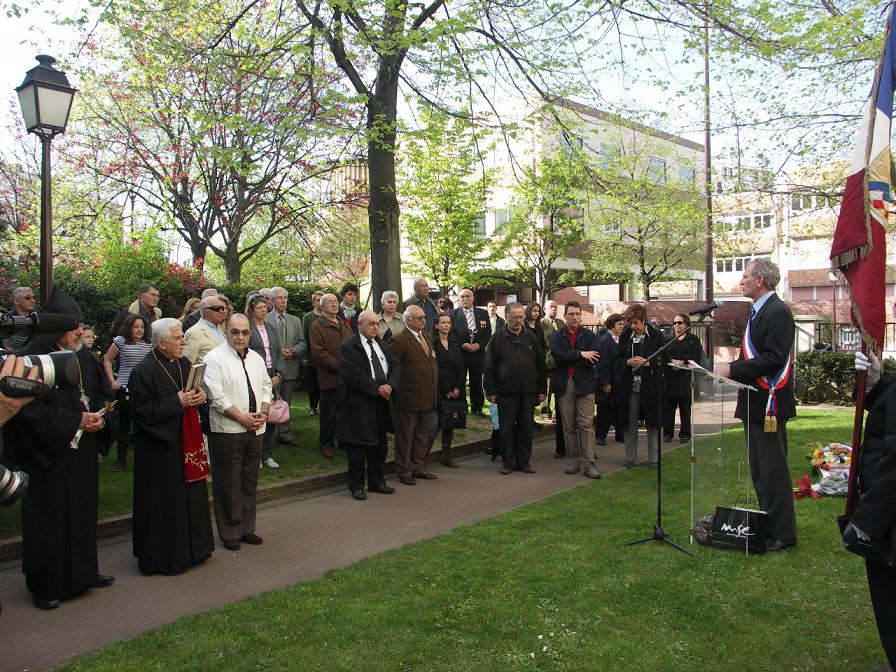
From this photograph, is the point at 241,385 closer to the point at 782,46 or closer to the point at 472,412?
the point at 472,412

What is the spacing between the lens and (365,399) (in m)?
7.96

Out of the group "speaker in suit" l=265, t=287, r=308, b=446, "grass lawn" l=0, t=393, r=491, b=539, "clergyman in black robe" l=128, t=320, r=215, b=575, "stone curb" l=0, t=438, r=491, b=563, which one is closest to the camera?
"clergyman in black robe" l=128, t=320, r=215, b=575

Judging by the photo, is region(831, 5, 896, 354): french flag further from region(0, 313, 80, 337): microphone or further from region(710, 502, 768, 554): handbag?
region(0, 313, 80, 337): microphone

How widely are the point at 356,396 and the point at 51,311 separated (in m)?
3.48

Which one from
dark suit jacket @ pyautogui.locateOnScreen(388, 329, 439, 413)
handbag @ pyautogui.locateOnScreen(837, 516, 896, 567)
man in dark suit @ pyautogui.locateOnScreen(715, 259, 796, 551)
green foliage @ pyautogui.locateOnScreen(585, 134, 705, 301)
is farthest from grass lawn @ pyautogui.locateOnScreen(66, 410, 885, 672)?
green foliage @ pyautogui.locateOnScreen(585, 134, 705, 301)

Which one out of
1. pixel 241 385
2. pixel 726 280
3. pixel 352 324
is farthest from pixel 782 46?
pixel 726 280

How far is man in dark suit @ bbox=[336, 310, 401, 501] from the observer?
25.9 feet

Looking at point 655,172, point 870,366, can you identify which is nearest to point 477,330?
point 870,366

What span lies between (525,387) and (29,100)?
23.0 ft

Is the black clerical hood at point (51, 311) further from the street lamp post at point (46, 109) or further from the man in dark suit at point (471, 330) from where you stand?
the man in dark suit at point (471, 330)

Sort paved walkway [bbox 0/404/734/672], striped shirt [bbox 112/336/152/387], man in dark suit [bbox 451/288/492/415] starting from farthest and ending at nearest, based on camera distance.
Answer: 1. man in dark suit [bbox 451/288/492/415]
2. striped shirt [bbox 112/336/152/387]
3. paved walkway [bbox 0/404/734/672]

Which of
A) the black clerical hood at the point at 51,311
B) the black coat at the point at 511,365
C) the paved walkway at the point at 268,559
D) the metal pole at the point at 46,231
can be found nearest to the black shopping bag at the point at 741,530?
the paved walkway at the point at 268,559

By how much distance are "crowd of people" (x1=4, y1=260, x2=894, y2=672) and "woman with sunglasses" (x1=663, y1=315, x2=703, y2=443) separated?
37 millimetres

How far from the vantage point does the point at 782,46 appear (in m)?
10.3
